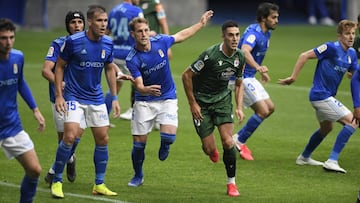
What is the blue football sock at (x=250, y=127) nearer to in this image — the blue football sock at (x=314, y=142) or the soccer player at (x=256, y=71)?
the soccer player at (x=256, y=71)

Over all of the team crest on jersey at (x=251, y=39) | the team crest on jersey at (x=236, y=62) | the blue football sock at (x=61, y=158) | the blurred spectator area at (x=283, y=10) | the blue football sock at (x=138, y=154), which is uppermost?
the team crest on jersey at (x=236, y=62)

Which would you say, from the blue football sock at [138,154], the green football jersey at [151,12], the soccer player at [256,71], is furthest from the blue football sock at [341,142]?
the green football jersey at [151,12]

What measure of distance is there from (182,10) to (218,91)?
25911 mm

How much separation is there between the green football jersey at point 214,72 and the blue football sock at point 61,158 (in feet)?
6.65

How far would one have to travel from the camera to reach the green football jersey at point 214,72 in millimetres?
12953

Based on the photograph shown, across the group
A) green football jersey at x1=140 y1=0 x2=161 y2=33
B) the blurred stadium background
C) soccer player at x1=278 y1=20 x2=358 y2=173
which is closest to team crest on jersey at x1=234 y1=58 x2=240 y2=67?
soccer player at x1=278 y1=20 x2=358 y2=173

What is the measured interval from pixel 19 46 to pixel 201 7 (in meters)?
10.2

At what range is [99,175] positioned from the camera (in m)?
12.6

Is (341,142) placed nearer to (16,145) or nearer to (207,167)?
(207,167)

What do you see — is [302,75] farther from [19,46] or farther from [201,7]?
[201,7]

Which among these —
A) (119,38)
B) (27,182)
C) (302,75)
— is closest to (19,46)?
(302,75)

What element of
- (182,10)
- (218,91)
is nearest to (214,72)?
(218,91)

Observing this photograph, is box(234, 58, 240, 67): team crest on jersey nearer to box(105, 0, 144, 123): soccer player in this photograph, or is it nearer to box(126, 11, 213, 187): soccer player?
box(126, 11, 213, 187): soccer player

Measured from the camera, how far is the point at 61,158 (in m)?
12.4
